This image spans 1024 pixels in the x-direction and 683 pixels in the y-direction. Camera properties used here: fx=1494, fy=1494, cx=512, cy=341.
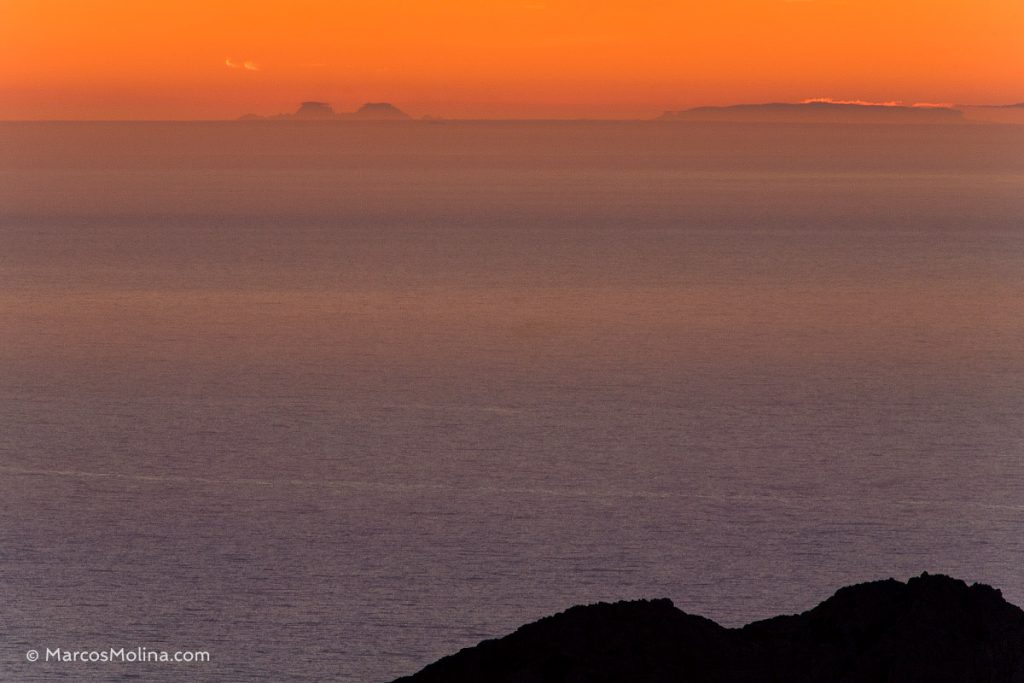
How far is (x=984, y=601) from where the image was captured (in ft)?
64.9

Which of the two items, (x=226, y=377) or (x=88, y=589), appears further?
(x=226, y=377)

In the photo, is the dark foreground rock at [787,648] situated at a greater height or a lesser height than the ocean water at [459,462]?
lesser

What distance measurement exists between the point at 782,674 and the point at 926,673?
72.6 inches

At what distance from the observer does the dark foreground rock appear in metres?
19.0

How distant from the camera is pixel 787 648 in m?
20.2

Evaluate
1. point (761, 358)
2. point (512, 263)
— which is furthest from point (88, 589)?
point (512, 263)

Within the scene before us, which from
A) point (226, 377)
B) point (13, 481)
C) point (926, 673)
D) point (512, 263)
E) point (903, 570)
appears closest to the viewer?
point (926, 673)

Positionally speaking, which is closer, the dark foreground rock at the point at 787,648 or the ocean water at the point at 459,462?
the dark foreground rock at the point at 787,648

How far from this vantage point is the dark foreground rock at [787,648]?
62.5 ft

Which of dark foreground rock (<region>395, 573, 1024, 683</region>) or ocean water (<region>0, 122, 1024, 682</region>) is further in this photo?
ocean water (<region>0, 122, 1024, 682</region>)

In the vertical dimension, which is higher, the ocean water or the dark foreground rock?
the ocean water

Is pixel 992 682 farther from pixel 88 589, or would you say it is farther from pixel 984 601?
pixel 88 589

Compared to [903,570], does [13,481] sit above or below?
above

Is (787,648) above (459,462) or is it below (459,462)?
below
